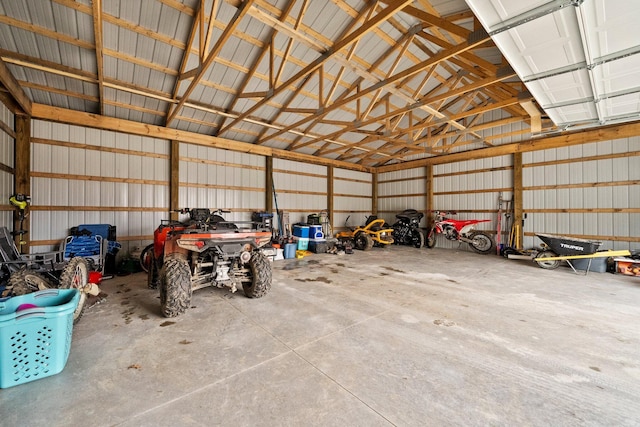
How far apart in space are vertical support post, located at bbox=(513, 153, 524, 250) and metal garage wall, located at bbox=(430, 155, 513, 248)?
0.20 metres

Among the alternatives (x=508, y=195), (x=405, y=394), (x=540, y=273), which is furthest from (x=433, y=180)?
(x=405, y=394)

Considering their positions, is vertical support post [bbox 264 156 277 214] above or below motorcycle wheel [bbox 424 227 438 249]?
above

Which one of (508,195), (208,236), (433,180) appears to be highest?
(433,180)

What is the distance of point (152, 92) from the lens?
493 centimetres

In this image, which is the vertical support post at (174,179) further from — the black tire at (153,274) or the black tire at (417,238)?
the black tire at (417,238)

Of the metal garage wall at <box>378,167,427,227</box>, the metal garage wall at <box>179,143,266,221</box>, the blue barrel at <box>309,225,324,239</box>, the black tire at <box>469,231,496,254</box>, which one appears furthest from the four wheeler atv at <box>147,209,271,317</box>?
the metal garage wall at <box>378,167,427,227</box>

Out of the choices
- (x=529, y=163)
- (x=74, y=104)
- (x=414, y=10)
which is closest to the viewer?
(x=414, y=10)

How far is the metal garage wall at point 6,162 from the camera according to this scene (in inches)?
152

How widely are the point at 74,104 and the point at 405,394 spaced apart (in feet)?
24.0

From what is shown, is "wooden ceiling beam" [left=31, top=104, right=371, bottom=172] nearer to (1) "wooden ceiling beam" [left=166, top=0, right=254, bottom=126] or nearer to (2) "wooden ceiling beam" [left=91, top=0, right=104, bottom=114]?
(2) "wooden ceiling beam" [left=91, top=0, right=104, bottom=114]

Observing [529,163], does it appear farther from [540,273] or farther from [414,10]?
[414,10]

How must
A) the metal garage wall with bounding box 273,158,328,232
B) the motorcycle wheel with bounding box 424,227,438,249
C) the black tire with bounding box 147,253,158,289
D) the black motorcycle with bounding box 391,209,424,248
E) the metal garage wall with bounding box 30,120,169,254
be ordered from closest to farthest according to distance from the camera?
the black tire with bounding box 147,253,158,289 < the metal garage wall with bounding box 30,120,169,254 < the metal garage wall with bounding box 273,158,328,232 < the motorcycle wheel with bounding box 424,227,438,249 < the black motorcycle with bounding box 391,209,424,248

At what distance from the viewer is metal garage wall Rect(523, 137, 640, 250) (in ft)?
18.6

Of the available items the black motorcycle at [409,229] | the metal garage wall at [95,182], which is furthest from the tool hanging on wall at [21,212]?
the black motorcycle at [409,229]
